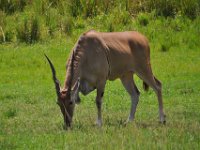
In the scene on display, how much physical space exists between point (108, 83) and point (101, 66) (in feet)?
15.8

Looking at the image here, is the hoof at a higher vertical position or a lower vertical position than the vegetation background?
higher

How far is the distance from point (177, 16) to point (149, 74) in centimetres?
1068

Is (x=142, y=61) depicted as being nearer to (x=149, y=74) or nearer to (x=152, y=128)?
(x=149, y=74)

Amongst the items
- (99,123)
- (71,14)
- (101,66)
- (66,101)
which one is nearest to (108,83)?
(101,66)

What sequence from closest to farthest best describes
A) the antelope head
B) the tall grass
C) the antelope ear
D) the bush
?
the antelope head, the antelope ear, the tall grass, the bush

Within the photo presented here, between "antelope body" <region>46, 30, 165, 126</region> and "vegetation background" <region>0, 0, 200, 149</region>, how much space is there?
0.47 m

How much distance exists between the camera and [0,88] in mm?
16469

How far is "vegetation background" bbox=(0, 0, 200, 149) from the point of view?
404 inches

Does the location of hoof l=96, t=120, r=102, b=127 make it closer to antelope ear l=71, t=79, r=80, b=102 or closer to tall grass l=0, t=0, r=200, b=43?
antelope ear l=71, t=79, r=80, b=102

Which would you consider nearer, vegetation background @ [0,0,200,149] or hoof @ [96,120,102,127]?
vegetation background @ [0,0,200,149]

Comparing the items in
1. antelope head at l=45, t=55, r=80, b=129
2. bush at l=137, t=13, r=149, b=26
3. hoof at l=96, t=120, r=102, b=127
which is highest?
antelope head at l=45, t=55, r=80, b=129

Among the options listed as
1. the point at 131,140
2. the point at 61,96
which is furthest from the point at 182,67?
the point at 131,140

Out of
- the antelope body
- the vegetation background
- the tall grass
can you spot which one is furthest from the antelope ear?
the tall grass

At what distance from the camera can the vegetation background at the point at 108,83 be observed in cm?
1025
